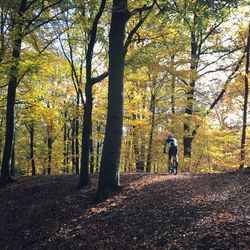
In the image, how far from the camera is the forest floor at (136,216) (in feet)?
21.4

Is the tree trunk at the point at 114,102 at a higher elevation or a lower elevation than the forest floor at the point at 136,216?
higher

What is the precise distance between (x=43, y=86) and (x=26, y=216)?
1115 cm

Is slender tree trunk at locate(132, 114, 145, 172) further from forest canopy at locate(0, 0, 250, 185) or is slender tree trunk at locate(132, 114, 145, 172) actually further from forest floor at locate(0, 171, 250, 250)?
forest floor at locate(0, 171, 250, 250)

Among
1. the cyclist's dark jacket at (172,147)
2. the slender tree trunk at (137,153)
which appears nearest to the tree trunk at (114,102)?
the cyclist's dark jacket at (172,147)

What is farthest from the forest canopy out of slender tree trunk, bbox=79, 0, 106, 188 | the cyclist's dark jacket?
the cyclist's dark jacket

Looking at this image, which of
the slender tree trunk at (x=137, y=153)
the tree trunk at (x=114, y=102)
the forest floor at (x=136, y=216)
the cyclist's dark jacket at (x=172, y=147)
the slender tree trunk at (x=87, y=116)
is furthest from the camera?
the slender tree trunk at (x=137, y=153)

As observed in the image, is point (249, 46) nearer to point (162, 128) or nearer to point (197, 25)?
point (162, 128)

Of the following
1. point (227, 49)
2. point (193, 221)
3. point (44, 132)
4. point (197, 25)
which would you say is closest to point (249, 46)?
point (227, 49)

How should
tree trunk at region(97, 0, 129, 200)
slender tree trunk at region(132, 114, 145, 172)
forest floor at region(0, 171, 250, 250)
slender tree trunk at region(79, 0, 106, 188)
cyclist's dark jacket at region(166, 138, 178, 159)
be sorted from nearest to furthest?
forest floor at region(0, 171, 250, 250)
tree trunk at region(97, 0, 129, 200)
slender tree trunk at region(79, 0, 106, 188)
cyclist's dark jacket at region(166, 138, 178, 159)
slender tree trunk at region(132, 114, 145, 172)

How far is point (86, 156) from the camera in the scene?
40.1 feet

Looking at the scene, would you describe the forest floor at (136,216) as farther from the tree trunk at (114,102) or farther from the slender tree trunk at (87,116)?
the tree trunk at (114,102)

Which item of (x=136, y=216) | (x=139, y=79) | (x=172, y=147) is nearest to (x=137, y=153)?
(x=139, y=79)

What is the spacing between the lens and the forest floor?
6.54 m

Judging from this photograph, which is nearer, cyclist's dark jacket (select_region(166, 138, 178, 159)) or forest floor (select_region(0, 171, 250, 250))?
forest floor (select_region(0, 171, 250, 250))
